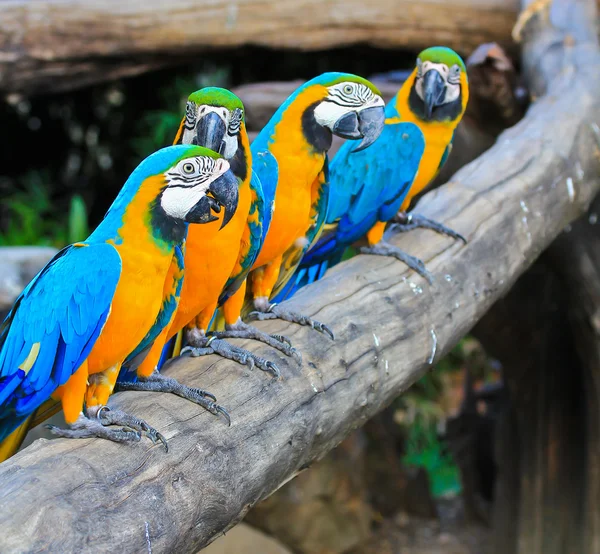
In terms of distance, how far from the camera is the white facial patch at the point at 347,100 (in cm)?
169

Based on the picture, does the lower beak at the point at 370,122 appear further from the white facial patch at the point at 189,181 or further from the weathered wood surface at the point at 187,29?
the weathered wood surface at the point at 187,29

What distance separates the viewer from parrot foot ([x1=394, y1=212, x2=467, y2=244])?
7.16ft

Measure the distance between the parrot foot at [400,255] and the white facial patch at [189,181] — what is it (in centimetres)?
81

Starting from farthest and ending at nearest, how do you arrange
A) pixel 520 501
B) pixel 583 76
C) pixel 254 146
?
1. pixel 520 501
2. pixel 583 76
3. pixel 254 146

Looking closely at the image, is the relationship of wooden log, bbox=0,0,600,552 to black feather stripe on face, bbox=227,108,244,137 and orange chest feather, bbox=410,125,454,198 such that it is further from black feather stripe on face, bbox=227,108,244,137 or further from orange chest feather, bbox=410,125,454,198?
black feather stripe on face, bbox=227,108,244,137

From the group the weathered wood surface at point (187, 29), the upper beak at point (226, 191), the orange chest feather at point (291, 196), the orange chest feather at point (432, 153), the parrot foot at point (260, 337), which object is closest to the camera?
the upper beak at point (226, 191)

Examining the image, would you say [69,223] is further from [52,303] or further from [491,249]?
[52,303]

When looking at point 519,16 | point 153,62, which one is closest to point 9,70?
point 153,62

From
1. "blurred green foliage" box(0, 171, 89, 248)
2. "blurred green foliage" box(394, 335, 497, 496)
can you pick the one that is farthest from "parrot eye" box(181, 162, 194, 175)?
"blurred green foliage" box(394, 335, 497, 496)

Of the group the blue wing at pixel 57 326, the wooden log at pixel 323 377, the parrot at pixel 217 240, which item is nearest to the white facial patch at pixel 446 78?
the wooden log at pixel 323 377

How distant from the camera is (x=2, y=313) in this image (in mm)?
3189

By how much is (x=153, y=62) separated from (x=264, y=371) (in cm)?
244

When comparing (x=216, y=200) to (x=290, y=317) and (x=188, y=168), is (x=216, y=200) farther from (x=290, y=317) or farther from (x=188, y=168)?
(x=290, y=317)

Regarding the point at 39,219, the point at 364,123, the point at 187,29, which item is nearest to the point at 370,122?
the point at 364,123
